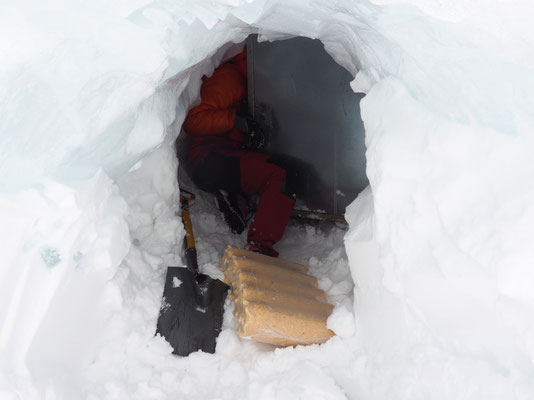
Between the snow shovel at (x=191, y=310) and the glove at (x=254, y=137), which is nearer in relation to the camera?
the snow shovel at (x=191, y=310)

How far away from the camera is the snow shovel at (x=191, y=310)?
2240 millimetres

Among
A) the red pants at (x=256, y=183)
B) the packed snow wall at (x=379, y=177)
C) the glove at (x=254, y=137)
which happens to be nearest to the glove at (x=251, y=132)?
the glove at (x=254, y=137)

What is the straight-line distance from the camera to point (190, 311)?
236 centimetres

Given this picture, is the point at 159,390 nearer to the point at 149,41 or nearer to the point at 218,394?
the point at 218,394

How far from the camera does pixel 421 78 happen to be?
1687mm

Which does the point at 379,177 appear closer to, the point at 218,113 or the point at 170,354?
the point at 170,354

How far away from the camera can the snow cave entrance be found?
318 centimetres

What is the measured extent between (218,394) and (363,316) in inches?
29.8

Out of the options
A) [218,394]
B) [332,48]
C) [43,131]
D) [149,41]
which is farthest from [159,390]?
[332,48]

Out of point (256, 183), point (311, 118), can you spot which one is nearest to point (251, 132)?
point (256, 183)

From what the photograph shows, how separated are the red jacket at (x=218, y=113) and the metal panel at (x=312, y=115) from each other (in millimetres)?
171

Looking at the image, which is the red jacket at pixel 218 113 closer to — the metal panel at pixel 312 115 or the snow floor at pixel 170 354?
the metal panel at pixel 312 115

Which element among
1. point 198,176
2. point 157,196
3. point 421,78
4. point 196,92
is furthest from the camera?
point 198,176

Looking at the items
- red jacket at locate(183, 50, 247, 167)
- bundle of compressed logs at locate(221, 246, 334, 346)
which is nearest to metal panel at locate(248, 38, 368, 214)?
red jacket at locate(183, 50, 247, 167)
